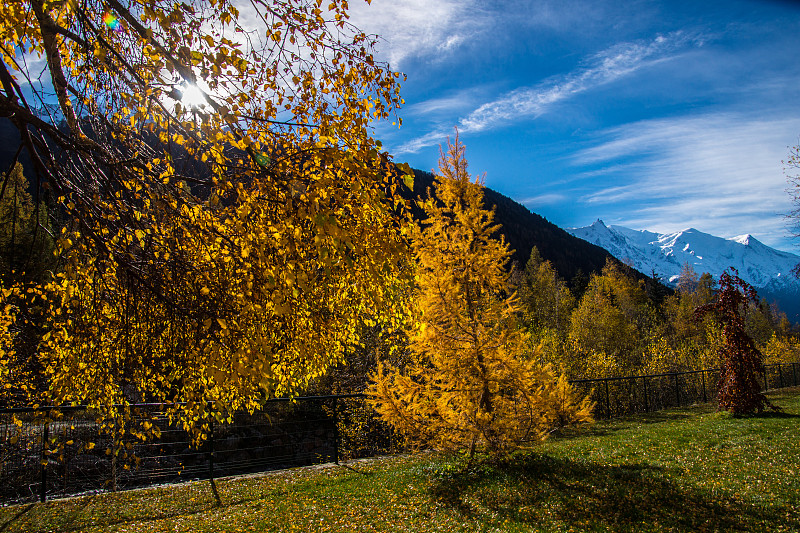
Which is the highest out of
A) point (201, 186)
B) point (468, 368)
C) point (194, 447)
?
point (201, 186)

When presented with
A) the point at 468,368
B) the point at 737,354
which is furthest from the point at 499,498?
the point at 737,354

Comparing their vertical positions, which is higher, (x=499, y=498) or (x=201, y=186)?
(x=201, y=186)

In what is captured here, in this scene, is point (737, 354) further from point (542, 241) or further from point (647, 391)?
point (542, 241)

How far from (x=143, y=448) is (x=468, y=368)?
34.2ft

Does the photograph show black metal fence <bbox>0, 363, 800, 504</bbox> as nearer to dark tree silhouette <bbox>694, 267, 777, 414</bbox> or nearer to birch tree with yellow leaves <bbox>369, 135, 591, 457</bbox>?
birch tree with yellow leaves <bbox>369, 135, 591, 457</bbox>

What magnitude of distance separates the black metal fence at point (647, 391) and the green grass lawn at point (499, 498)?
847 cm

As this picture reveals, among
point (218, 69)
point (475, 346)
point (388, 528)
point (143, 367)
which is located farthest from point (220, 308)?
Answer: point (475, 346)

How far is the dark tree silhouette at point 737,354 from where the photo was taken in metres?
12.3

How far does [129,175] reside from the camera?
10.5ft

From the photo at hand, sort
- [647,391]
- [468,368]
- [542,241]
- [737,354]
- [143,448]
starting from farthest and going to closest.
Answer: [542,241] → [647,391] → [143,448] → [737,354] → [468,368]

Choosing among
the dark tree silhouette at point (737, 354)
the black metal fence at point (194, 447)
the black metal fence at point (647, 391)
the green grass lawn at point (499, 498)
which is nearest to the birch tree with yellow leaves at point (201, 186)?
the black metal fence at point (194, 447)

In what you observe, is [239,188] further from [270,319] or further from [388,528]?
[388,528]

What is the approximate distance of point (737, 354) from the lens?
12.3 meters

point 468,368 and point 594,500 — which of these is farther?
point 468,368
